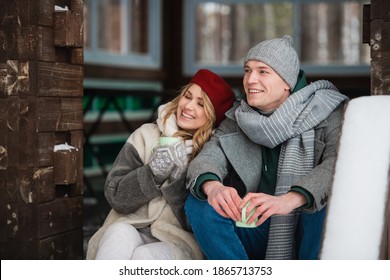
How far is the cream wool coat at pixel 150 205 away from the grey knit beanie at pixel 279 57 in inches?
17.5

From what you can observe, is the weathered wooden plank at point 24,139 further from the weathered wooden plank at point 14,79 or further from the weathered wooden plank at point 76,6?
the weathered wooden plank at point 76,6

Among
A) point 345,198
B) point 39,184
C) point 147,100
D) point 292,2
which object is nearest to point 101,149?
point 147,100

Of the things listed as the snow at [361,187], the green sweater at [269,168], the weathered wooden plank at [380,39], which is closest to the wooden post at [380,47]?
the weathered wooden plank at [380,39]

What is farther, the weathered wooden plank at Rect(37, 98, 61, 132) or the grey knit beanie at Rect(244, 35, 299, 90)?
the weathered wooden plank at Rect(37, 98, 61, 132)

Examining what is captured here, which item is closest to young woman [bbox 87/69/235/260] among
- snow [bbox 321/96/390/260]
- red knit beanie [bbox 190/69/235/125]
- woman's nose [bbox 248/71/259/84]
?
red knit beanie [bbox 190/69/235/125]

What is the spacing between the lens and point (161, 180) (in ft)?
9.12

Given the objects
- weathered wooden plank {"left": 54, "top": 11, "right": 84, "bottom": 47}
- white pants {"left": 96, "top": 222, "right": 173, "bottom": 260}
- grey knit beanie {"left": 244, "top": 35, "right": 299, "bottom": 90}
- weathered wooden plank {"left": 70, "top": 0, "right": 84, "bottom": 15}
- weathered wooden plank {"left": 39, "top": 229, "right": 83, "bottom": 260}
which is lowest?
weathered wooden plank {"left": 39, "top": 229, "right": 83, "bottom": 260}

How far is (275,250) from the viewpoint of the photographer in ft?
8.66

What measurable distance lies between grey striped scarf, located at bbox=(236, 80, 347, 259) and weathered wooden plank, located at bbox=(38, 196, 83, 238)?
90 cm

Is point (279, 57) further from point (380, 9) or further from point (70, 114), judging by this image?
point (70, 114)

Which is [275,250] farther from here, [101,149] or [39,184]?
[101,149]

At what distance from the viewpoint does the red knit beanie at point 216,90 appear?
2902 millimetres

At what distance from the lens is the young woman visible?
274 cm

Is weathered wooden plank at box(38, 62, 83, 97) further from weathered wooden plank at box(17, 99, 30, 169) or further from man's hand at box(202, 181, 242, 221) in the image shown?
man's hand at box(202, 181, 242, 221)
